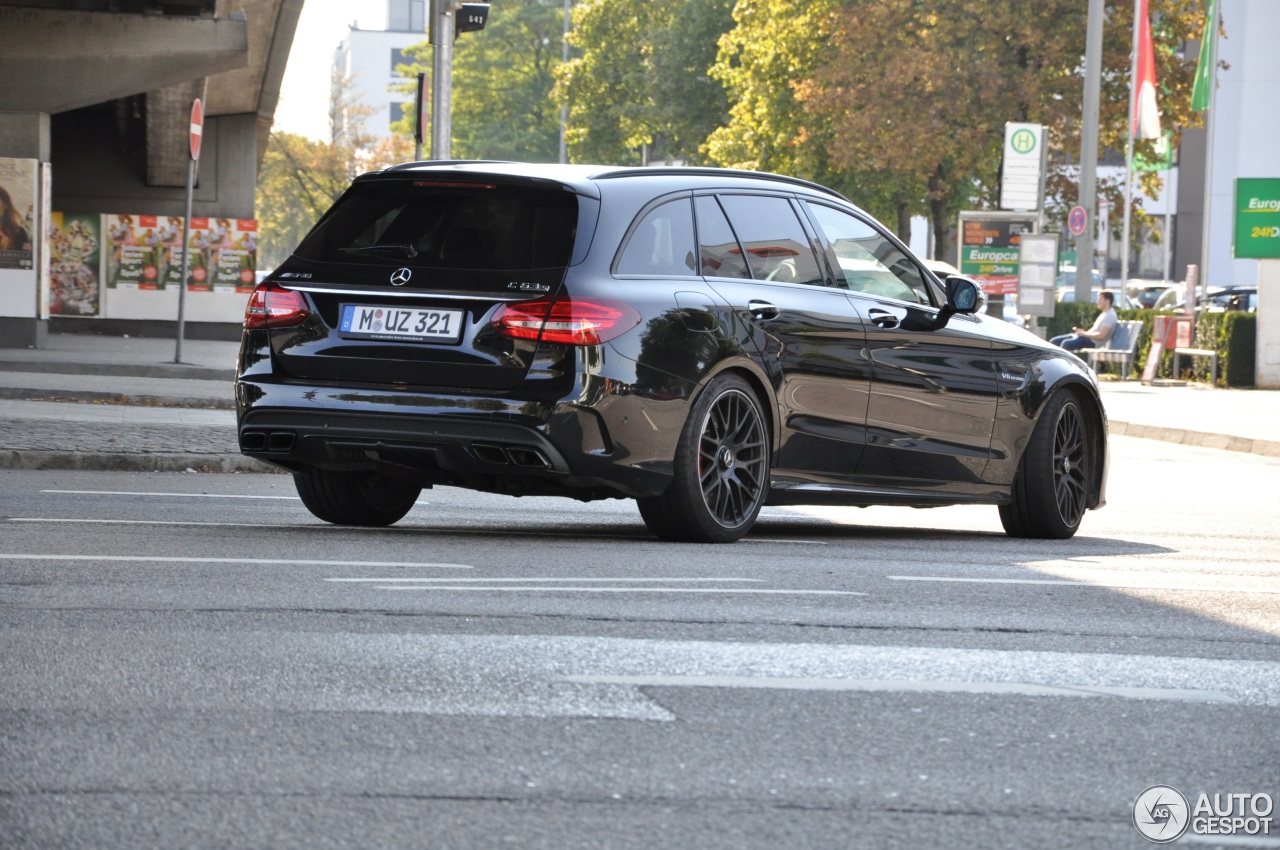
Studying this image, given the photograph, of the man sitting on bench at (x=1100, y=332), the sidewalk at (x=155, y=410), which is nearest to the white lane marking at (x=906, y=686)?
the sidewalk at (x=155, y=410)

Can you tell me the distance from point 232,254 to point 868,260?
26.9m

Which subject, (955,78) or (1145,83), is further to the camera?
(955,78)

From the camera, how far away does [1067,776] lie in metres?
4.26

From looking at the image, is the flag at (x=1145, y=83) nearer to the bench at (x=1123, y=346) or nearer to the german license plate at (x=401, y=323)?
the bench at (x=1123, y=346)

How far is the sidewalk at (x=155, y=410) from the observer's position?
43.7ft

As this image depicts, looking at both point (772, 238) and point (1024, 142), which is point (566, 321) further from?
point (1024, 142)

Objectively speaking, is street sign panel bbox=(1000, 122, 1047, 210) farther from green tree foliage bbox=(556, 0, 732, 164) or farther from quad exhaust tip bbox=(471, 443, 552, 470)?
green tree foliage bbox=(556, 0, 732, 164)

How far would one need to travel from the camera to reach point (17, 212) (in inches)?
1012

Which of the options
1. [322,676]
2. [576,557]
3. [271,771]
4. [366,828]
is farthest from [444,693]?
[576,557]

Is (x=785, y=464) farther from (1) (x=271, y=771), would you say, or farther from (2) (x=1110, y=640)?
(1) (x=271, y=771)

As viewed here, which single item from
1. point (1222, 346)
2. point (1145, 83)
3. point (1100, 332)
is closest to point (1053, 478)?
point (1222, 346)

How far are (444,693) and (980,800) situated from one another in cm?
143

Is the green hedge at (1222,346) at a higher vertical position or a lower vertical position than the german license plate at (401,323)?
lower

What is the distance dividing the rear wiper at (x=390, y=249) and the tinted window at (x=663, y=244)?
33.6 inches
